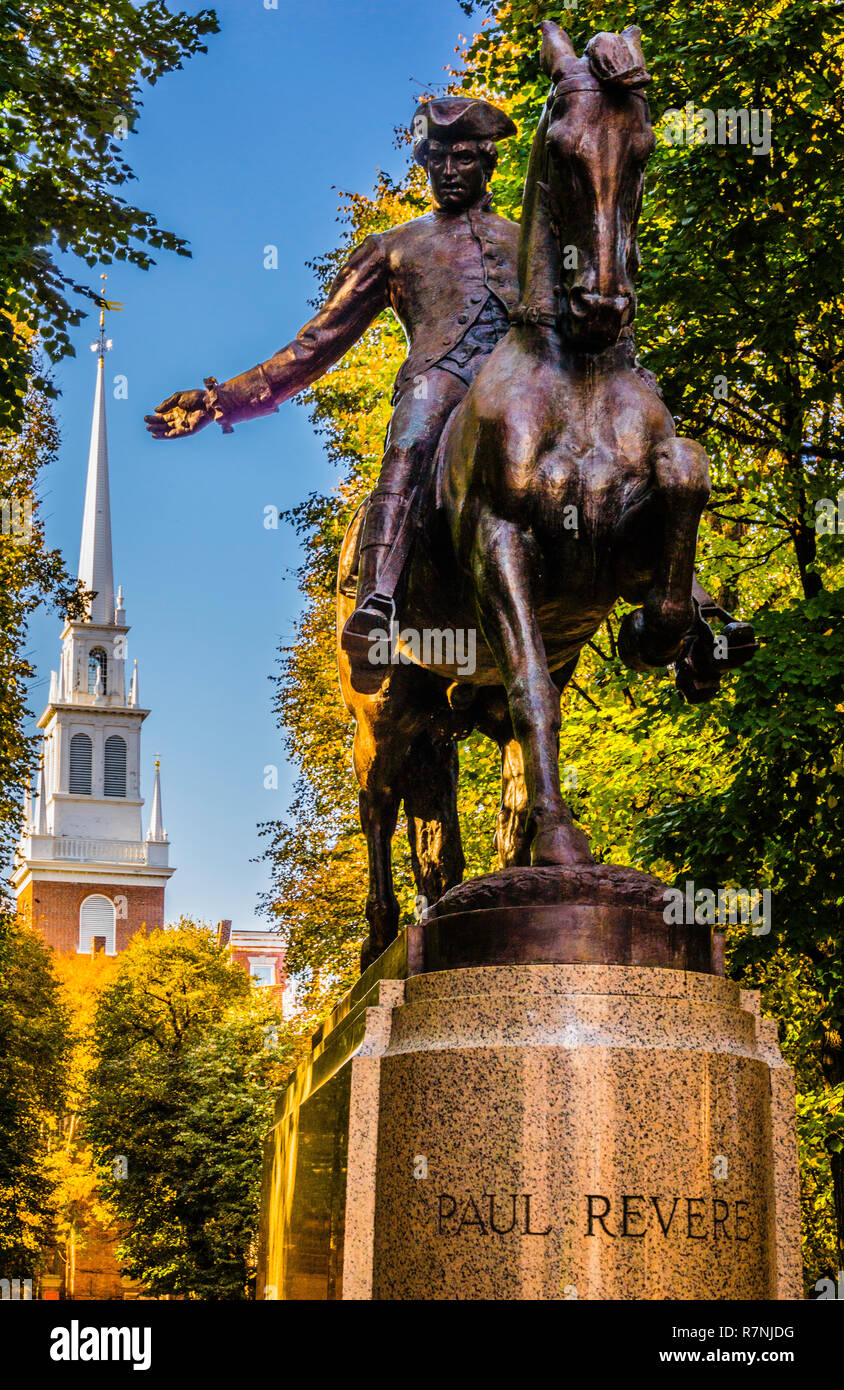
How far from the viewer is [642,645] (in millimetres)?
6938

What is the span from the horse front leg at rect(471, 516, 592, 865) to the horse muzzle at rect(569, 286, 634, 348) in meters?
0.76

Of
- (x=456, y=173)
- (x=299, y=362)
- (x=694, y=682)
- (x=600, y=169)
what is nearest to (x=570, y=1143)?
(x=694, y=682)

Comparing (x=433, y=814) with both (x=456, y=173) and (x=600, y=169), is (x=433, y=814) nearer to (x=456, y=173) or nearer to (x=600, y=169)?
(x=456, y=173)

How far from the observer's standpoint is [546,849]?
20.0 feet

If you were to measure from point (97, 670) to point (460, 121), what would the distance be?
394 feet

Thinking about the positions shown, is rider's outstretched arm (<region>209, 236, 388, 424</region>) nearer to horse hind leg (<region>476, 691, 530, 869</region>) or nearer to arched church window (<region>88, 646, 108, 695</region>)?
horse hind leg (<region>476, 691, 530, 869</region>)

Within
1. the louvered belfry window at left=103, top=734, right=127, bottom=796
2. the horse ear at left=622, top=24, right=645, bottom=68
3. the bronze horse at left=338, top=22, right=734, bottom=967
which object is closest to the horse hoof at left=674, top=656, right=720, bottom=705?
the bronze horse at left=338, top=22, right=734, bottom=967

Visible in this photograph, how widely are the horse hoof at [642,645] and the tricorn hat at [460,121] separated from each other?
2748 millimetres

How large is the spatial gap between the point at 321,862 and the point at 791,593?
36.9 ft

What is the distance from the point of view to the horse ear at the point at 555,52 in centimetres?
661

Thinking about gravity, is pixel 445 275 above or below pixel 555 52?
below

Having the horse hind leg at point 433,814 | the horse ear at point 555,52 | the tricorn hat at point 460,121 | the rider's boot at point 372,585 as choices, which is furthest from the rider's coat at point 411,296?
the horse hind leg at point 433,814

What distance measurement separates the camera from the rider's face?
8461mm
